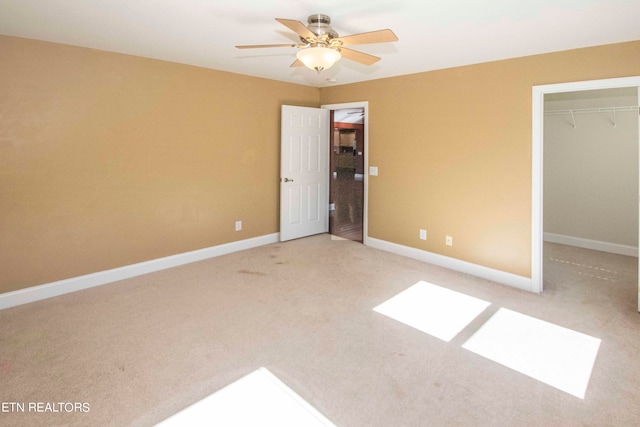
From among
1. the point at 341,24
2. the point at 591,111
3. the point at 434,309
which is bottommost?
the point at 434,309

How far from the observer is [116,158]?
146 inches

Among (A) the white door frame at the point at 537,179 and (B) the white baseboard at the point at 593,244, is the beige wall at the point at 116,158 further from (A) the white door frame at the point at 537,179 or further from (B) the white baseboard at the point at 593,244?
(B) the white baseboard at the point at 593,244

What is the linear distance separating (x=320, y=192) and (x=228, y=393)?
3.93 m

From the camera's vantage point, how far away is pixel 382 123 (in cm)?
482

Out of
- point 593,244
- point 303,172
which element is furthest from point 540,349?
point 303,172

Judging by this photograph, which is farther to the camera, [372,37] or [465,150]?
[465,150]

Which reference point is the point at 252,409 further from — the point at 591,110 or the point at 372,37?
the point at 591,110

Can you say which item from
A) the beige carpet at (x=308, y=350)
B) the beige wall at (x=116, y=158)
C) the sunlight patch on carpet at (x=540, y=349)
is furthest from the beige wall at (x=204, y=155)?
the sunlight patch on carpet at (x=540, y=349)

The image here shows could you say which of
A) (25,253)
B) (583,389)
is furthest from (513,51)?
(25,253)

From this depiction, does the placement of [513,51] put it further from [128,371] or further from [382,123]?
[128,371]

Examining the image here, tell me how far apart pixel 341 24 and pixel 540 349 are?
9.03 feet

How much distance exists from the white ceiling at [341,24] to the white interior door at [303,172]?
1599 mm

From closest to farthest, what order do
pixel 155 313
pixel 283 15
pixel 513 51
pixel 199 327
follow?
1. pixel 283 15
2. pixel 199 327
3. pixel 155 313
4. pixel 513 51

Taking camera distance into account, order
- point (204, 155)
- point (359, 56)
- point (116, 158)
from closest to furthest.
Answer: point (359, 56) < point (116, 158) < point (204, 155)
